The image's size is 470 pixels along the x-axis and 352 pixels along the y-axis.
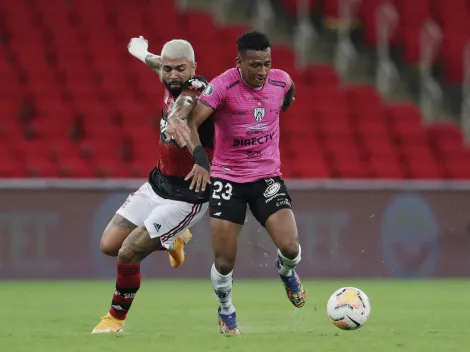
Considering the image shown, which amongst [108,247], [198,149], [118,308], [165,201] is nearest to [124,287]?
[118,308]

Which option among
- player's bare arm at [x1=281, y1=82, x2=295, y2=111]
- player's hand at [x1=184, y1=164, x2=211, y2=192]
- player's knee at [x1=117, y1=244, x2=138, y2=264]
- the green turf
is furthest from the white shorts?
player's bare arm at [x1=281, y1=82, x2=295, y2=111]

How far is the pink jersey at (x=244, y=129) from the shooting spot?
340 inches

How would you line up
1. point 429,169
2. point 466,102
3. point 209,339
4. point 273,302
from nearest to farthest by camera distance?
point 209,339
point 273,302
point 429,169
point 466,102

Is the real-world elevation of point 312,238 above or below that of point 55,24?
below

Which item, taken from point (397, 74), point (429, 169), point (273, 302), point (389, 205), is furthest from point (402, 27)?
point (273, 302)

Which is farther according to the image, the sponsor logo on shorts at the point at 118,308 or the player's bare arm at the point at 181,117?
the sponsor logo on shorts at the point at 118,308

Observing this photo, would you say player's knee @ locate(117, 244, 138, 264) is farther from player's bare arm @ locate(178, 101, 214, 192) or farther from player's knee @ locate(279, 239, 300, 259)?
player's knee @ locate(279, 239, 300, 259)

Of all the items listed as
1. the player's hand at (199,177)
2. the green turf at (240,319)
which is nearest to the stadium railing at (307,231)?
the green turf at (240,319)

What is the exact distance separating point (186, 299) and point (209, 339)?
4.68m

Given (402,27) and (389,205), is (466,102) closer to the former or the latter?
(402,27)

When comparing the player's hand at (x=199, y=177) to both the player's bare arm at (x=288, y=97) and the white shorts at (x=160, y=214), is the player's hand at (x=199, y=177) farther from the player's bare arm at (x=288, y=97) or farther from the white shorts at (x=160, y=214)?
the player's bare arm at (x=288, y=97)

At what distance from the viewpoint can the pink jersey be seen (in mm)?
8648

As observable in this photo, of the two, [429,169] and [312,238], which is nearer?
[312,238]

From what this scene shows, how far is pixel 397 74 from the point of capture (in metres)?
19.4
